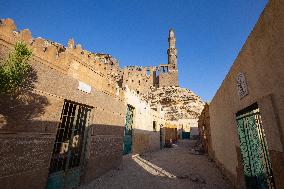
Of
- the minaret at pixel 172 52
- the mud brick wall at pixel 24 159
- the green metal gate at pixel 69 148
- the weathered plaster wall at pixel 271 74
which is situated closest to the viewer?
the weathered plaster wall at pixel 271 74

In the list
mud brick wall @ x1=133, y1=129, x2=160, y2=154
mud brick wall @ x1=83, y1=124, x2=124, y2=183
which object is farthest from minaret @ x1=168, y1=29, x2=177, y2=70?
mud brick wall @ x1=83, y1=124, x2=124, y2=183

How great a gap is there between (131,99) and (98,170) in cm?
488

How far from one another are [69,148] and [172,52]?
148ft

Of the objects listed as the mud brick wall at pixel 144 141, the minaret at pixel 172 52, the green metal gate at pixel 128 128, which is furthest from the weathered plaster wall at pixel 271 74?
the minaret at pixel 172 52

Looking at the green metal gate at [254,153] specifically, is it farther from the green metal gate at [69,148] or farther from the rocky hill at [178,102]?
the rocky hill at [178,102]

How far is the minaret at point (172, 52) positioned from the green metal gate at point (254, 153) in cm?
4229

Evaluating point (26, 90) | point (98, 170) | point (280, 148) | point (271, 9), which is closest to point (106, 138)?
point (98, 170)

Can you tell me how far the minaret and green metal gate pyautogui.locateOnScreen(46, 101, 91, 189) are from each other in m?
42.0

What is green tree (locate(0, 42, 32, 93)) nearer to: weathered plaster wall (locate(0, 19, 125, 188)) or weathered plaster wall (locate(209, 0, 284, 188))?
weathered plaster wall (locate(0, 19, 125, 188))

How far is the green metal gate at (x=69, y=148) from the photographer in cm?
494

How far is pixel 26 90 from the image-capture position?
394 centimetres

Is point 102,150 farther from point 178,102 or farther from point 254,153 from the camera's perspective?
point 178,102

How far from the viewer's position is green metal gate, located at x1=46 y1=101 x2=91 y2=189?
16.2 ft

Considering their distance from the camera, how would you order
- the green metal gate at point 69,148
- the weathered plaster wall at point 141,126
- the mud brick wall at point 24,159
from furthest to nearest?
the weathered plaster wall at point 141,126 < the green metal gate at point 69,148 < the mud brick wall at point 24,159
